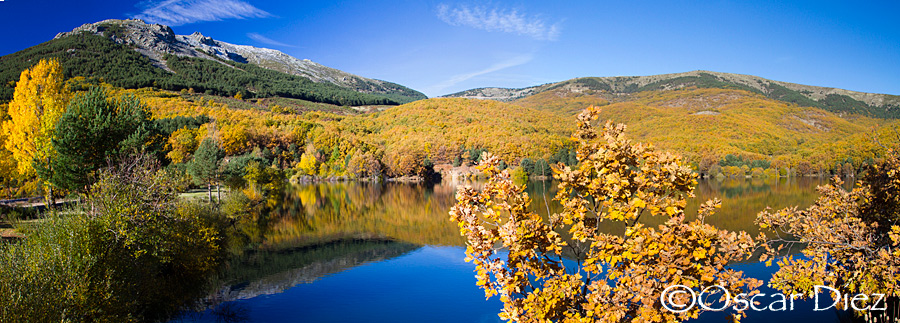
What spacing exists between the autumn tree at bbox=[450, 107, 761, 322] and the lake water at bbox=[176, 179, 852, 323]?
3.43m

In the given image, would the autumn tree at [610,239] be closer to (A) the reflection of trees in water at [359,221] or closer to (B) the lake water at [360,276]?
(B) the lake water at [360,276]

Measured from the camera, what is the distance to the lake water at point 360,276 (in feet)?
52.5

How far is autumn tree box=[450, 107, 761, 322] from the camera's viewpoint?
14.9ft

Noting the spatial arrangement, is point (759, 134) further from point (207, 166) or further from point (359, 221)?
point (207, 166)

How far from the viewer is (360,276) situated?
2197cm

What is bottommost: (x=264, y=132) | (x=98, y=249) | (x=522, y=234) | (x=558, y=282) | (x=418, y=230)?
(x=418, y=230)

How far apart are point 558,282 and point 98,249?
44.0ft

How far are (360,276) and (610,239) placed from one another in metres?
18.8

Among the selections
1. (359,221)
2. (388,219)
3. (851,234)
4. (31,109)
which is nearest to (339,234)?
(359,221)

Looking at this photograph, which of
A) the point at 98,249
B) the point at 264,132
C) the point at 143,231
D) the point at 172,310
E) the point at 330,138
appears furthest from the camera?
the point at 330,138

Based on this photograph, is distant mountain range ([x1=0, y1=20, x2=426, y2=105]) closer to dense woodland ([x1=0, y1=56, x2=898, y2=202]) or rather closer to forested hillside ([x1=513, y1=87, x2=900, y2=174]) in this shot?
dense woodland ([x1=0, y1=56, x2=898, y2=202])

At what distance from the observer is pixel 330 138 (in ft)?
368

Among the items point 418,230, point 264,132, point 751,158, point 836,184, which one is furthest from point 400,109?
point 836,184

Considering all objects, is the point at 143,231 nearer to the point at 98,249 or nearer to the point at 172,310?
the point at 98,249
